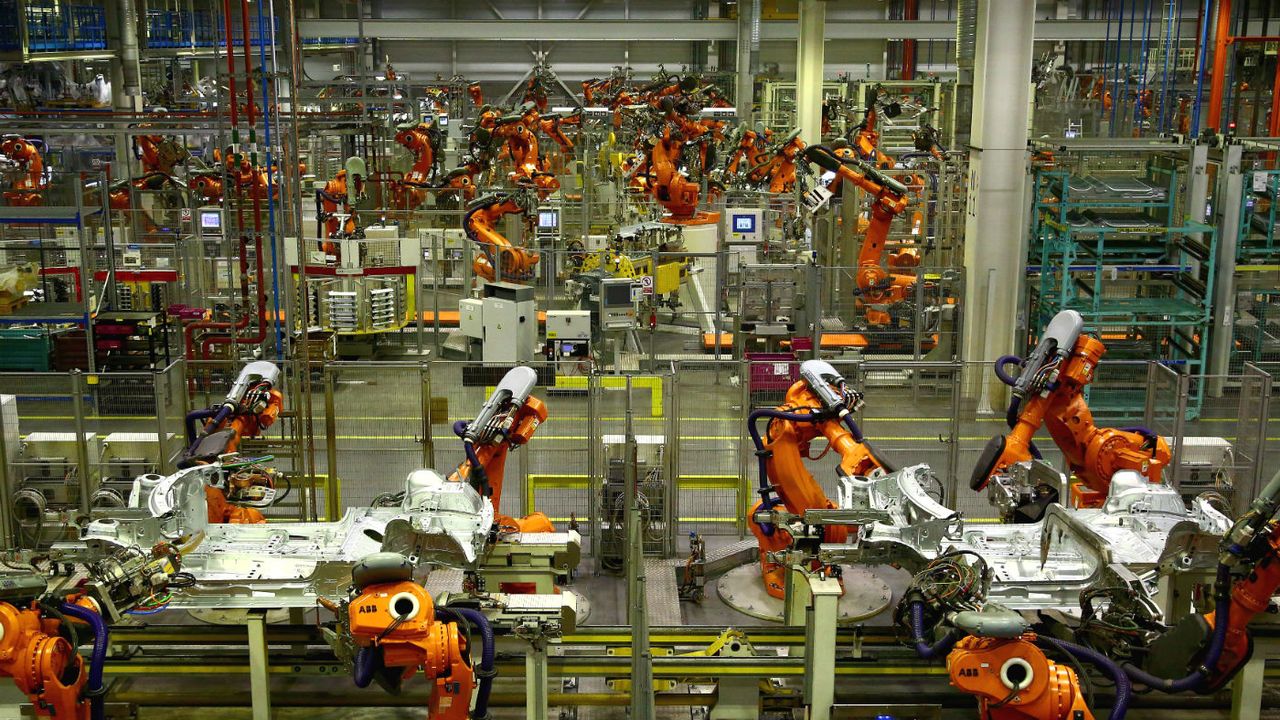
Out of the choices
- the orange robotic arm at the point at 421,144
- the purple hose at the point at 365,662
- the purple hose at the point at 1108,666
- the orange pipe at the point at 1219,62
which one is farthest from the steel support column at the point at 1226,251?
the orange robotic arm at the point at 421,144

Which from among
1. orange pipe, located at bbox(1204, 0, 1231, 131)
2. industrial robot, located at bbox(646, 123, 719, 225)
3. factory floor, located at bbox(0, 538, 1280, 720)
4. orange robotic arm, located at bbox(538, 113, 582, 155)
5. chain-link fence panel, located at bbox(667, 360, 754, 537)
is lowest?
factory floor, located at bbox(0, 538, 1280, 720)

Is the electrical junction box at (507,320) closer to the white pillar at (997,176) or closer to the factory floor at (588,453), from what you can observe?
the factory floor at (588,453)

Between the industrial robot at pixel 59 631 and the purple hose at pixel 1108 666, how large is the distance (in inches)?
199

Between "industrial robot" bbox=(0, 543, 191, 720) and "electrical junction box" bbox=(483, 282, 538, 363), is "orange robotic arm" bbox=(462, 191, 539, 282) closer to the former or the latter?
"electrical junction box" bbox=(483, 282, 538, 363)

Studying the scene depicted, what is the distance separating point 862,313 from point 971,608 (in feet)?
31.0

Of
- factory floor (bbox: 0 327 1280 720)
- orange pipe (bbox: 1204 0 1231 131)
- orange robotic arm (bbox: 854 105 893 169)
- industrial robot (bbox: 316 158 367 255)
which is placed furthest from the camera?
orange robotic arm (bbox: 854 105 893 169)

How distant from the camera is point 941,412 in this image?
1436 cm

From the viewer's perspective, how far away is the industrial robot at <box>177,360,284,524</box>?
905 cm

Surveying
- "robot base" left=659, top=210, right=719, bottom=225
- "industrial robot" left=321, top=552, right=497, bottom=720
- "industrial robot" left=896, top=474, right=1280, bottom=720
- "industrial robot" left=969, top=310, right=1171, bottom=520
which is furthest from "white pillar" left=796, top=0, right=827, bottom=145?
"industrial robot" left=321, top=552, right=497, bottom=720

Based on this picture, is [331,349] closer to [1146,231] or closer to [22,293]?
[22,293]

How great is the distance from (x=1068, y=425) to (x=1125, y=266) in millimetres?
5440

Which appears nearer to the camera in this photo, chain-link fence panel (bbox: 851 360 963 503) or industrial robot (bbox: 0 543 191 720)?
industrial robot (bbox: 0 543 191 720)

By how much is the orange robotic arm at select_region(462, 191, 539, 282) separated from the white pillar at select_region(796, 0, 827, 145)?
700 cm

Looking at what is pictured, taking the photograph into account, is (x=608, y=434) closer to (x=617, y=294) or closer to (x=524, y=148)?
(x=617, y=294)
